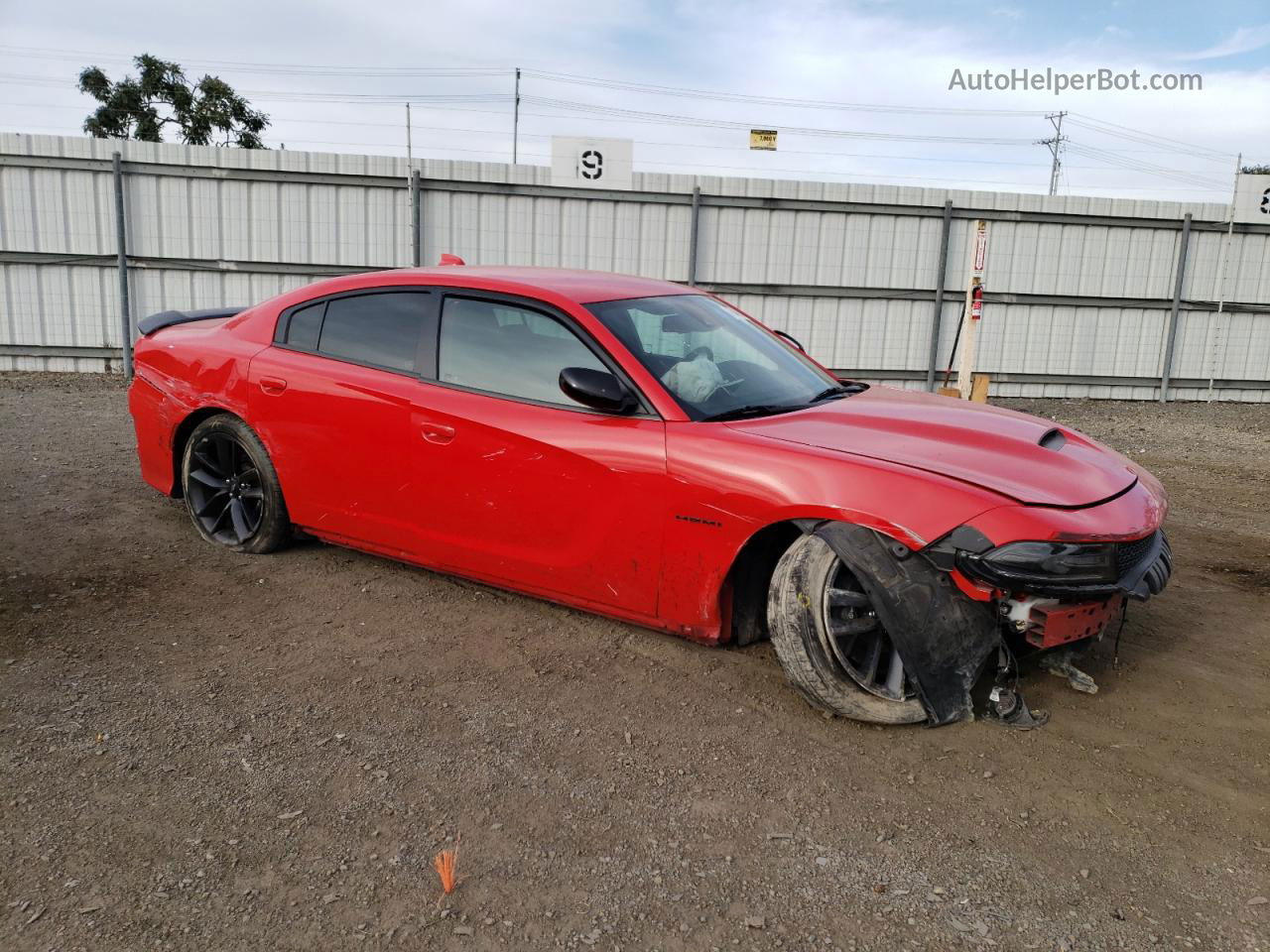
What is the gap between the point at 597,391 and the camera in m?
3.79

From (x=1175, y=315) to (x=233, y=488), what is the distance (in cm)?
1312

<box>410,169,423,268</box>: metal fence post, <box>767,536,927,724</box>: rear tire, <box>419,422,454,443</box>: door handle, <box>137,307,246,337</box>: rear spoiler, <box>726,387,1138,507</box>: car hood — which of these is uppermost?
<box>410,169,423,268</box>: metal fence post

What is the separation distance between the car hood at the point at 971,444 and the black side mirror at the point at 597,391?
410mm

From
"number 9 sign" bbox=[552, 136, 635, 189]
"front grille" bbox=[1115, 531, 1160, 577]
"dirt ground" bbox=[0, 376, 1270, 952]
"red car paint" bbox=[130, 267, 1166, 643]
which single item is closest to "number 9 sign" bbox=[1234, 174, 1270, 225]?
"number 9 sign" bbox=[552, 136, 635, 189]

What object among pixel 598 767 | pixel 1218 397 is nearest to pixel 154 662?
pixel 598 767

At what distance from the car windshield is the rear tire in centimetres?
75

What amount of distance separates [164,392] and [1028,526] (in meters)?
4.35

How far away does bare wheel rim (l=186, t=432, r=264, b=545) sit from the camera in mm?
5133

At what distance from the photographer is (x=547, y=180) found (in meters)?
12.8

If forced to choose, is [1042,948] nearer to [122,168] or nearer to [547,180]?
[547,180]

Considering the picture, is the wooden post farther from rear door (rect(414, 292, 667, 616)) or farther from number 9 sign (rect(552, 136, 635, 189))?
rear door (rect(414, 292, 667, 616))

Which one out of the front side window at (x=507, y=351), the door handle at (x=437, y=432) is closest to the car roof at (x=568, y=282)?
the front side window at (x=507, y=351)

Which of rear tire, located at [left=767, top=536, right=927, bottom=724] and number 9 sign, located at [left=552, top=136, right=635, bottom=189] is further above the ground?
number 9 sign, located at [left=552, top=136, right=635, bottom=189]

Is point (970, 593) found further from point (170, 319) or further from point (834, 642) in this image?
point (170, 319)
